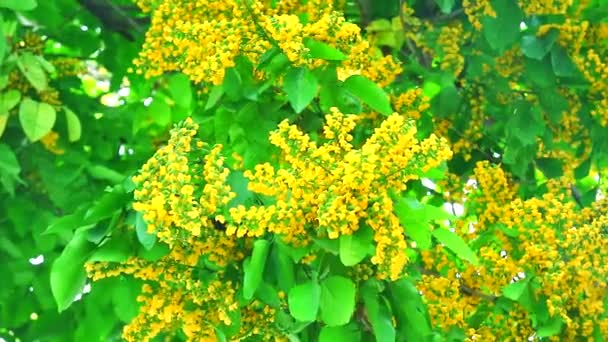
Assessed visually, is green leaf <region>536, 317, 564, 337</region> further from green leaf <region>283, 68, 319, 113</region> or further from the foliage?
green leaf <region>283, 68, 319, 113</region>

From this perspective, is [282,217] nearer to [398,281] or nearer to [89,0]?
[398,281]

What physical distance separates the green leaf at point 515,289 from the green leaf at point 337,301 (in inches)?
21.6

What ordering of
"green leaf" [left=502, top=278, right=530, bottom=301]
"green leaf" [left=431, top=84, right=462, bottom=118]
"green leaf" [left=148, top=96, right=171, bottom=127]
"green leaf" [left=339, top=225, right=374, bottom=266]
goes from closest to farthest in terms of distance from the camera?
"green leaf" [left=339, top=225, right=374, bottom=266]
"green leaf" [left=502, top=278, right=530, bottom=301]
"green leaf" [left=431, top=84, right=462, bottom=118]
"green leaf" [left=148, top=96, right=171, bottom=127]

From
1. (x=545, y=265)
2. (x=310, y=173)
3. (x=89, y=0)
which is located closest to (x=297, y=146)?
(x=310, y=173)

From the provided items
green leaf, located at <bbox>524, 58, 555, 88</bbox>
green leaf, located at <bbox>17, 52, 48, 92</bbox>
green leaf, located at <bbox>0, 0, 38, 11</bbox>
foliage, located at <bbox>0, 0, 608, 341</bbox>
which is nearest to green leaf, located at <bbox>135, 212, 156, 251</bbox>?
foliage, located at <bbox>0, 0, 608, 341</bbox>

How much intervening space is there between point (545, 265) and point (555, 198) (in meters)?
0.22

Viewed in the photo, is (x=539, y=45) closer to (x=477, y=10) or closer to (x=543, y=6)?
(x=543, y=6)

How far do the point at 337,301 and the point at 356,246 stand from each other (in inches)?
5.8

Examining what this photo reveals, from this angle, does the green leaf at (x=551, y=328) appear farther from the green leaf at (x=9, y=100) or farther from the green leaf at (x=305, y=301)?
the green leaf at (x=9, y=100)

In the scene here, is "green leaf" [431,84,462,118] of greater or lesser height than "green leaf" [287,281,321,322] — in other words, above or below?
below

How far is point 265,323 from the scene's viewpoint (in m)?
2.60

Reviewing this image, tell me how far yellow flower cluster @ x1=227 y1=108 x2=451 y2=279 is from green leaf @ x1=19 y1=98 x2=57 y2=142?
1510mm

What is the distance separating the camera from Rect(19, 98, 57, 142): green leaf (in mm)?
3713

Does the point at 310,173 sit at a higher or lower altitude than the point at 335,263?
higher
